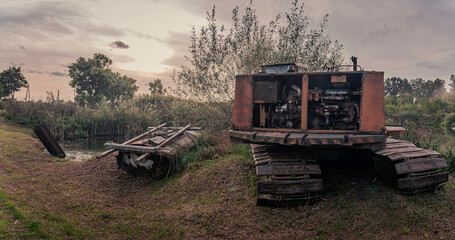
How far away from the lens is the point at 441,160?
17.7 feet

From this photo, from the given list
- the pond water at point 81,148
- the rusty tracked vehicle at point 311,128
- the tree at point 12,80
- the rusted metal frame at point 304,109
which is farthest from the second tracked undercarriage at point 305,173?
the tree at point 12,80

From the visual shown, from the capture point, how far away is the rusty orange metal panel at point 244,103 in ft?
19.9

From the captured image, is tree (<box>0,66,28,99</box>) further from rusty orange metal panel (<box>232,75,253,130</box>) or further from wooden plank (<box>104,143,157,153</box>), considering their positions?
rusty orange metal panel (<box>232,75,253,130</box>)

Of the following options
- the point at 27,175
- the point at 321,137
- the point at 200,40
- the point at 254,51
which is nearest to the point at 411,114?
the point at 254,51

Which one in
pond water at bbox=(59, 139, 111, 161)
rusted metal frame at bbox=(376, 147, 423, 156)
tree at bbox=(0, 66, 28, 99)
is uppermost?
tree at bbox=(0, 66, 28, 99)

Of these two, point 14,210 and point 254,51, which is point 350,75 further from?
point 14,210

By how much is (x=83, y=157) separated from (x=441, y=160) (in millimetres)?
11732

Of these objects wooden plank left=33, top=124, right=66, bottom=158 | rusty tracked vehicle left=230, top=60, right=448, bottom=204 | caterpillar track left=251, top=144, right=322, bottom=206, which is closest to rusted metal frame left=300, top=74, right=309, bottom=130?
rusty tracked vehicle left=230, top=60, right=448, bottom=204

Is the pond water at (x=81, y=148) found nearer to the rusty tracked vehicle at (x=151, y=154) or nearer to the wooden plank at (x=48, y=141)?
the wooden plank at (x=48, y=141)

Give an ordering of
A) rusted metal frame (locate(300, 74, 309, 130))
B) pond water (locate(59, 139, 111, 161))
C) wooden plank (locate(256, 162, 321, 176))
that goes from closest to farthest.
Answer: wooden plank (locate(256, 162, 321, 176)) < rusted metal frame (locate(300, 74, 309, 130)) < pond water (locate(59, 139, 111, 161))

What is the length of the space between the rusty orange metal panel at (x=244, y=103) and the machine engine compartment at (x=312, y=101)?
0.47ft

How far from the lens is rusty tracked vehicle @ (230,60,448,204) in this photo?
16.1 feet

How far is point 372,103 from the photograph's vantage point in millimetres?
5410

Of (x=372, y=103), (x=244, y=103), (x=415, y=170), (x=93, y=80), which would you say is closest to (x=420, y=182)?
(x=415, y=170)
